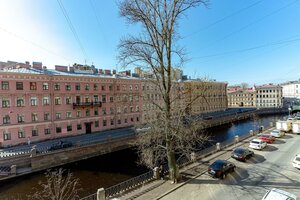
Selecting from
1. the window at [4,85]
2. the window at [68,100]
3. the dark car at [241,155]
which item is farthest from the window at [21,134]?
the dark car at [241,155]

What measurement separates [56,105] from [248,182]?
32.2m

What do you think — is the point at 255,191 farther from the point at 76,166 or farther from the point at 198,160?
the point at 76,166

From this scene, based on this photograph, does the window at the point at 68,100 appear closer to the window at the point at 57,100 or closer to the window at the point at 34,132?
the window at the point at 57,100

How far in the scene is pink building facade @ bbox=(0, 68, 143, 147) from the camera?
27953mm

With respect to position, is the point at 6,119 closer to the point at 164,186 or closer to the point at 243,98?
the point at 164,186

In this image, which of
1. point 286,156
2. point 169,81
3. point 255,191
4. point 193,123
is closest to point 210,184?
point 255,191

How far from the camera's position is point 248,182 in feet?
44.2

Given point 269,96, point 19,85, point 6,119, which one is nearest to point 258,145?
point 19,85

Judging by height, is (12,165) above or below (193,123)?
below

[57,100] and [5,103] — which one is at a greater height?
[57,100]

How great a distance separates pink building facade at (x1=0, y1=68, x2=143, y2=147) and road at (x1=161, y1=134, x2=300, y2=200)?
15.1 meters

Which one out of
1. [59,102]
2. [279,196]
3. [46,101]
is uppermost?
[46,101]

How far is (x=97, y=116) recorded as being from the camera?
38.3m

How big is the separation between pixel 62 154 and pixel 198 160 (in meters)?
18.4
